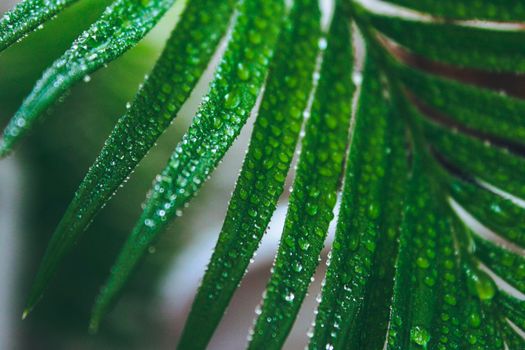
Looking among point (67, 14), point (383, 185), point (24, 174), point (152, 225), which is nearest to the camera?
point (152, 225)

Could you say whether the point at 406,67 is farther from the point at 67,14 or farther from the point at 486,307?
the point at 67,14

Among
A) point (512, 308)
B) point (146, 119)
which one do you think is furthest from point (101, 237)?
point (512, 308)

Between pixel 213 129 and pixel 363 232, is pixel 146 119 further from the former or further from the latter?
pixel 363 232

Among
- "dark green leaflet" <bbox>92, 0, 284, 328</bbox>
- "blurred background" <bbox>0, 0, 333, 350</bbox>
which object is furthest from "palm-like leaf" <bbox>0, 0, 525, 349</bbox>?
"blurred background" <bbox>0, 0, 333, 350</bbox>

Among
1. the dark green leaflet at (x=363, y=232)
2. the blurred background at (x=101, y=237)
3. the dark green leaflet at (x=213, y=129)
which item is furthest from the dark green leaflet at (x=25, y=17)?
the blurred background at (x=101, y=237)

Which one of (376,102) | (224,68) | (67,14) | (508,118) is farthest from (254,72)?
(67,14)

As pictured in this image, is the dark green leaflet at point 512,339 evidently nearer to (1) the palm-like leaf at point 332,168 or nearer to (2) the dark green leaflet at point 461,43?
(1) the palm-like leaf at point 332,168

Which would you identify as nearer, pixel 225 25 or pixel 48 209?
pixel 225 25
